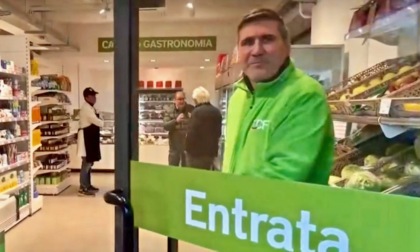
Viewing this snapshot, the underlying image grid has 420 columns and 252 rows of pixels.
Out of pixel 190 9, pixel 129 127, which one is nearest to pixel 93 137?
pixel 190 9

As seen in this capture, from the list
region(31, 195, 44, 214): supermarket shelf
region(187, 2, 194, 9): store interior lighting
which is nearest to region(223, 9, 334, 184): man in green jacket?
region(31, 195, 44, 214): supermarket shelf

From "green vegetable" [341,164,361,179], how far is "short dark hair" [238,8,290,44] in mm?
470

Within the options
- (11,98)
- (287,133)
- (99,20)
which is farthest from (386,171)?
(99,20)

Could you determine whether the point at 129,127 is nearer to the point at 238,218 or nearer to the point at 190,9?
the point at 238,218

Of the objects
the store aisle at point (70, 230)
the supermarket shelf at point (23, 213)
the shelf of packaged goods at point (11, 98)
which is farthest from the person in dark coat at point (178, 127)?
the supermarket shelf at point (23, 213)

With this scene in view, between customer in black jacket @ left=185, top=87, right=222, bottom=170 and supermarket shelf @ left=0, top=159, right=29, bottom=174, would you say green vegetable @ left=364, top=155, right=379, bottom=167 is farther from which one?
supermarket shelf @ left=0, top=159, right=29, bottom=174

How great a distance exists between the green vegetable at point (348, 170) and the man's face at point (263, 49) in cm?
42

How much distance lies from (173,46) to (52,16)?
8.73 feet

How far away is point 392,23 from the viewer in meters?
1.95

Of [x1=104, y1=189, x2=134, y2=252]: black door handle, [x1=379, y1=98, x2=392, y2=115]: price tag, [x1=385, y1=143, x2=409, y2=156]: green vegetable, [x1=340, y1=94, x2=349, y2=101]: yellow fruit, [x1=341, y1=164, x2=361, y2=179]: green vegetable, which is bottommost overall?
[x1=104, y1=189, x2=134, y2=252]: black door handle

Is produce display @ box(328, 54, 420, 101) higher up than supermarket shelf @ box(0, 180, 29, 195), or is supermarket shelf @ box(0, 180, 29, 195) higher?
produce display @ box(328, 54, 420, 101)

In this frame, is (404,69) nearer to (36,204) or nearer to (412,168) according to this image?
(412,168)

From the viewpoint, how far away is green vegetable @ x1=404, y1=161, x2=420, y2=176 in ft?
4.59

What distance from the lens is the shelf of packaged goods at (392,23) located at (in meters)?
1.78
